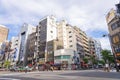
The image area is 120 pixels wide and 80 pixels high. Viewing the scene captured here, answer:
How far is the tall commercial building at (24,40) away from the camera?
260 feet

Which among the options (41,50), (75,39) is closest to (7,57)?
(41,50)

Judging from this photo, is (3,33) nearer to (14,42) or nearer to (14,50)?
(14,42)

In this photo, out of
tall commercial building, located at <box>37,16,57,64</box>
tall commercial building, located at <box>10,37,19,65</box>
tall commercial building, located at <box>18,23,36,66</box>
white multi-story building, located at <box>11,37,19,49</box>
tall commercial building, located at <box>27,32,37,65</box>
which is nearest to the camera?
tall commercial building, located at <box>37,16,57,64</box>

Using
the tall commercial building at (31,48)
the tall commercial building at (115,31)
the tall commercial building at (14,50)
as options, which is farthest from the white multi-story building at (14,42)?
the tall commercial building at (115,31)

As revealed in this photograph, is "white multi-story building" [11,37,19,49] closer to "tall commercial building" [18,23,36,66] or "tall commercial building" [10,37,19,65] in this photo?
"tall commercial building" [10,37,19,65]

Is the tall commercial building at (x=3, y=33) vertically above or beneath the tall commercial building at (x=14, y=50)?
above

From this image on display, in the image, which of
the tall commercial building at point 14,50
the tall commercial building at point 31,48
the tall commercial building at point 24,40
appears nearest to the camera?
the tall commercial building at point 31,48

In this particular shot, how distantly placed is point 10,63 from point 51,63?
89.3 feet

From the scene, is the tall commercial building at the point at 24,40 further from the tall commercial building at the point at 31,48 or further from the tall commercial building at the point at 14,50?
the tall commercial building at the point at 14,50

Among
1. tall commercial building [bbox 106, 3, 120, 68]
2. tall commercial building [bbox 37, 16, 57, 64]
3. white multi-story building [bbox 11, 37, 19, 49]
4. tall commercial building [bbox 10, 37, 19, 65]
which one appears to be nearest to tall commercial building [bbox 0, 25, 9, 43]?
white multi-story building [bbox 11, 37, 19, 49]

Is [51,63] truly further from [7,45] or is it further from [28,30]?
[7,45]

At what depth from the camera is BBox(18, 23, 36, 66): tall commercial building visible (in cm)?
7912

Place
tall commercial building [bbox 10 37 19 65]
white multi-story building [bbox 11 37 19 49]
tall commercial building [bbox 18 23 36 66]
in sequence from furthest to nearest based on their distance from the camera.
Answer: white multi-story building [bbox 11 37 19 49] → tall commercial building [bbox 10 37 19 65] → tall commercial building [bbox 18 23 36 66]

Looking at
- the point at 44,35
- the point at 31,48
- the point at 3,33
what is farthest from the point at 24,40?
the point at 3,33
